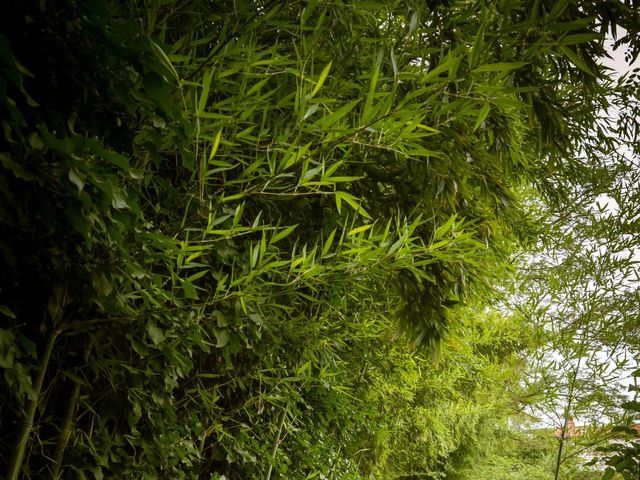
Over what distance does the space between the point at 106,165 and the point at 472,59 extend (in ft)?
2.39

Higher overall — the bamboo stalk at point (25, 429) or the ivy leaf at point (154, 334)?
the ivy leaf at point (154, 334)

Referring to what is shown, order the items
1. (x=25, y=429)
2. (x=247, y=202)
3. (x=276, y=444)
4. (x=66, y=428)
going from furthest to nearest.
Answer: (x=276, y=444)
(x=247, y=202)
(x=66, y=428)
(x=25, y=429)

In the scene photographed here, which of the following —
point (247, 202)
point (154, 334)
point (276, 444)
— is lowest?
point (276, 444)

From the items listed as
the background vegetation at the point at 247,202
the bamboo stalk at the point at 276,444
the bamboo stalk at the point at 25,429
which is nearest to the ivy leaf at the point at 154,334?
the background vegetation at the point at 247,202

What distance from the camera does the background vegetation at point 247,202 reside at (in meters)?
0.86

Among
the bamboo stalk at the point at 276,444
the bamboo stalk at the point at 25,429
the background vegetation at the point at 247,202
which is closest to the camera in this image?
the background vegetation at the point at 247,202

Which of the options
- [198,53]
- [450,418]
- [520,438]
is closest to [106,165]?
[198,53]

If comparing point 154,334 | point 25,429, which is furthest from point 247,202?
point 25,429

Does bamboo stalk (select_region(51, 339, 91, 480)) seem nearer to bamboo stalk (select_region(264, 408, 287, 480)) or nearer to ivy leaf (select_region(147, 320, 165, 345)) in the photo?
ivy leaf (select_region(147, 320, 165, 345))

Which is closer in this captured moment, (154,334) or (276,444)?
(154,334)

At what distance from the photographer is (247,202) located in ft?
5.91

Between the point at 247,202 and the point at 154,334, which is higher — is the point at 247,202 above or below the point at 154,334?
above

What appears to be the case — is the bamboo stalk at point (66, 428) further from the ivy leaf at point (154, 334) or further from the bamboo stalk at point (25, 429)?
the ivy leaf at point (154, 334)

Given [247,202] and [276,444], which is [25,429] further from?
[276,444]
